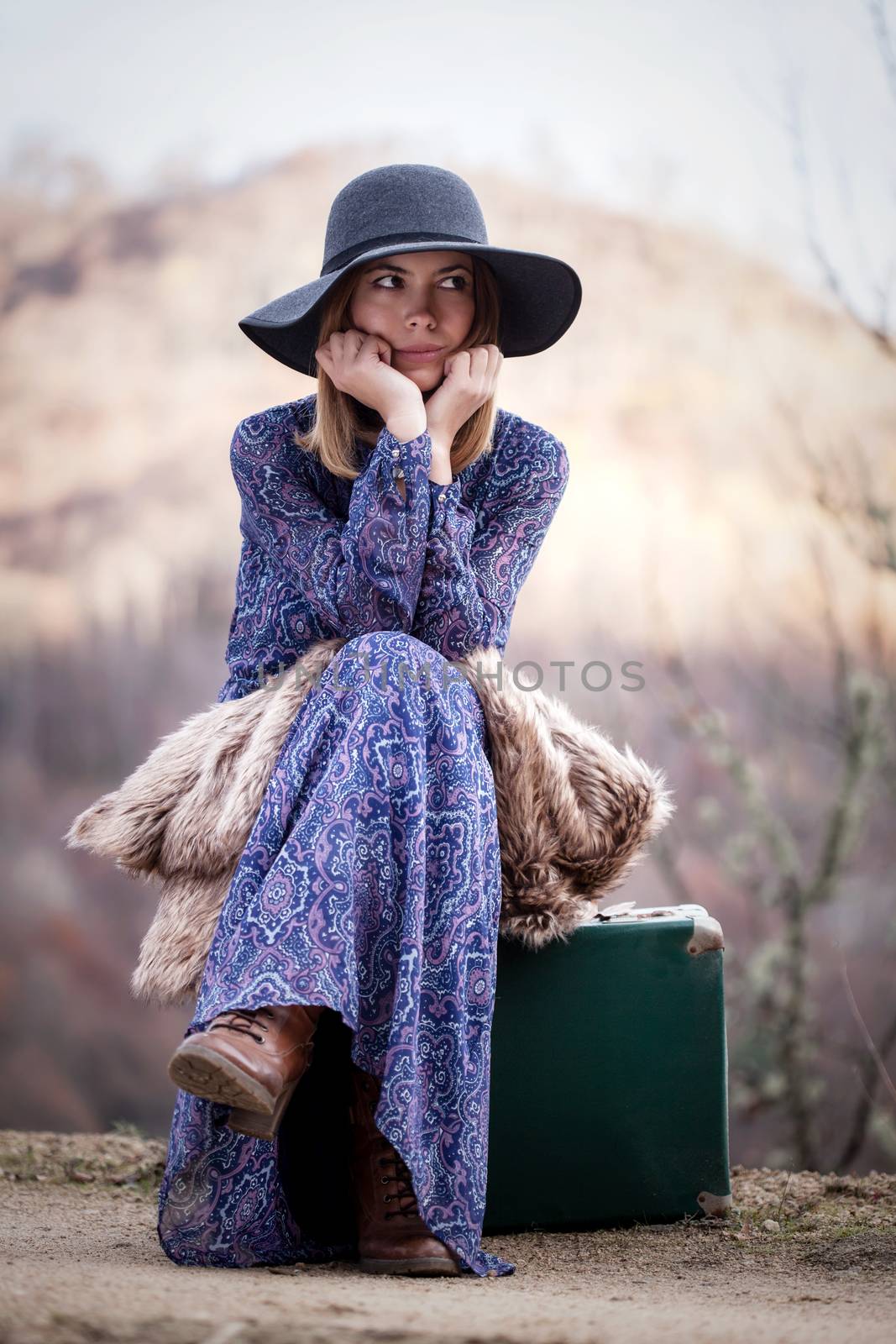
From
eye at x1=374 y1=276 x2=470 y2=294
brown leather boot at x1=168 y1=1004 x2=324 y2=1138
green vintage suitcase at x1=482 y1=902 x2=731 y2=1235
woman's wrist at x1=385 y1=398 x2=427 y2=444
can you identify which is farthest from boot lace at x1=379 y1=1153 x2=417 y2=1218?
eye at x1=374 y1=276 x2=470 y2=294

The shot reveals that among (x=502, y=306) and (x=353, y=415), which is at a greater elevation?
(x=502, y=306)

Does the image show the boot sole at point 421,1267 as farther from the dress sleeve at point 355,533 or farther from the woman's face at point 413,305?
the woman's face at point 413,305

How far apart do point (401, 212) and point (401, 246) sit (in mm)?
144

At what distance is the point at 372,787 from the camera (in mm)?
1687

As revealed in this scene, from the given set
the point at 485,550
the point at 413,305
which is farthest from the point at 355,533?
the point at 413,305

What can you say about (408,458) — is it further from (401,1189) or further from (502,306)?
(401,1189)

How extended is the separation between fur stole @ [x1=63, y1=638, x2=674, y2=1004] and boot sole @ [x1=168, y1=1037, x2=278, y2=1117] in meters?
0.34

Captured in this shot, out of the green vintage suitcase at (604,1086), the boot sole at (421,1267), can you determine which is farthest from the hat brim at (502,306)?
the boot sole at (421,1267)

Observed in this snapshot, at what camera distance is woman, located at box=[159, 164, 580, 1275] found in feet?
5.24

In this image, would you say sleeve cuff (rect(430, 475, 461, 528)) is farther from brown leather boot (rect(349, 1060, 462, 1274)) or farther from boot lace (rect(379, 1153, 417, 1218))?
boot lace (rect(379, 1153, 417, 1218))

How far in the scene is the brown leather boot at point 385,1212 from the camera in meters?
1.63

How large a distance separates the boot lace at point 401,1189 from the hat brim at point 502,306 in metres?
1.31

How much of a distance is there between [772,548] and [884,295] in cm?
128

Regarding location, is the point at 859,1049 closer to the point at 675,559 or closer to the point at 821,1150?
the point at 821,1150
